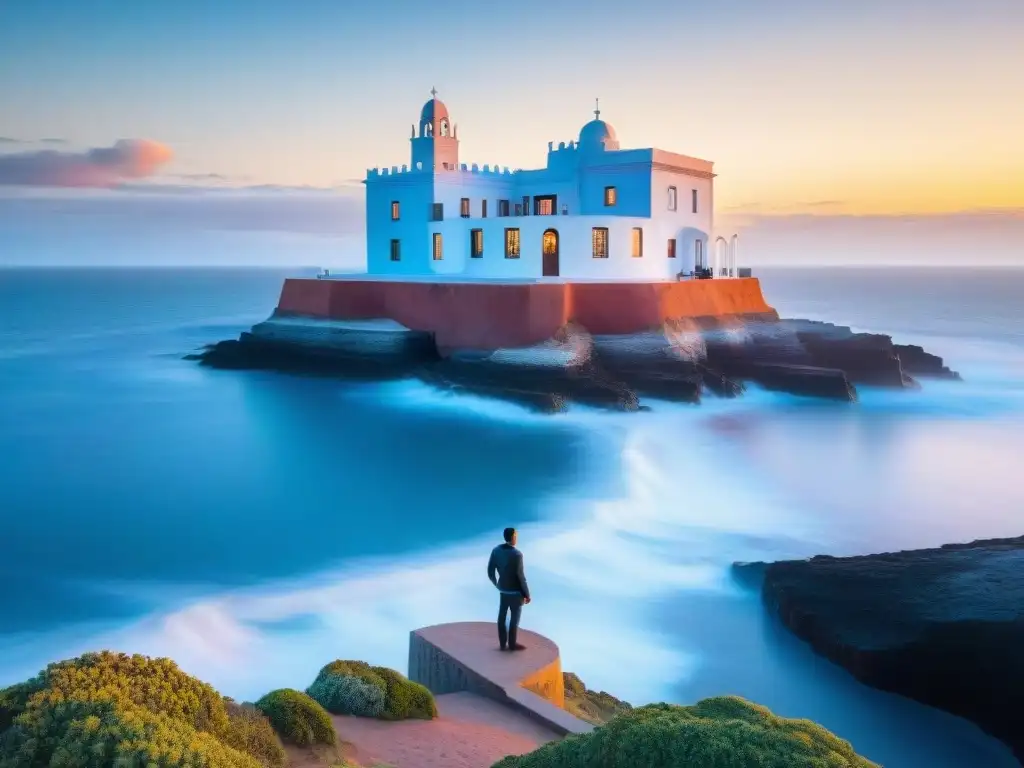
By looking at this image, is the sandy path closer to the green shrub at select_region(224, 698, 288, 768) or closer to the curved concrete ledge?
the curved concrete ledge

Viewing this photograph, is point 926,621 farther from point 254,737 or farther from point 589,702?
point 254,737

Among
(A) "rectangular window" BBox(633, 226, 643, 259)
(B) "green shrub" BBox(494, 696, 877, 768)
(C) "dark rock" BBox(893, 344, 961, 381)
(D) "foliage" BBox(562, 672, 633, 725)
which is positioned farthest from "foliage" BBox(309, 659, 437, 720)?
(C) "dark rock" BBox(893, 344, 961, 381)

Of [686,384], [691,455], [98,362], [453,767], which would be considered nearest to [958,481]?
[691,455]

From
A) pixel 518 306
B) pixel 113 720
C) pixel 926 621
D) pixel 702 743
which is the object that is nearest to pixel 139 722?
pixel 113 720

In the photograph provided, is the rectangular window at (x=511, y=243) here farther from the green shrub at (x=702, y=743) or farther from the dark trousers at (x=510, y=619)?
the green shrub at (x=702, y=743)

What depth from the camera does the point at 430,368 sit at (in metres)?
27.6

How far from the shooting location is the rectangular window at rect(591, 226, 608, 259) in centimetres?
2845

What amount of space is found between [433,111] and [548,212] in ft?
18.8

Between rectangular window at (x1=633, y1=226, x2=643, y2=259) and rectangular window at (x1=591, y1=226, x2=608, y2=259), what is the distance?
1212mm

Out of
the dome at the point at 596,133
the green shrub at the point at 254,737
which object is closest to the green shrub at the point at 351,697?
the green shrub at the point at 254,737

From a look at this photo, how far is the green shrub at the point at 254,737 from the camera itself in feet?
16.0

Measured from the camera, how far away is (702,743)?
3.92 m

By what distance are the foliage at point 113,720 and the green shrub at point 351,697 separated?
182 cm

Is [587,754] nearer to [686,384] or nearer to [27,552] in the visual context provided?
[27,552]
